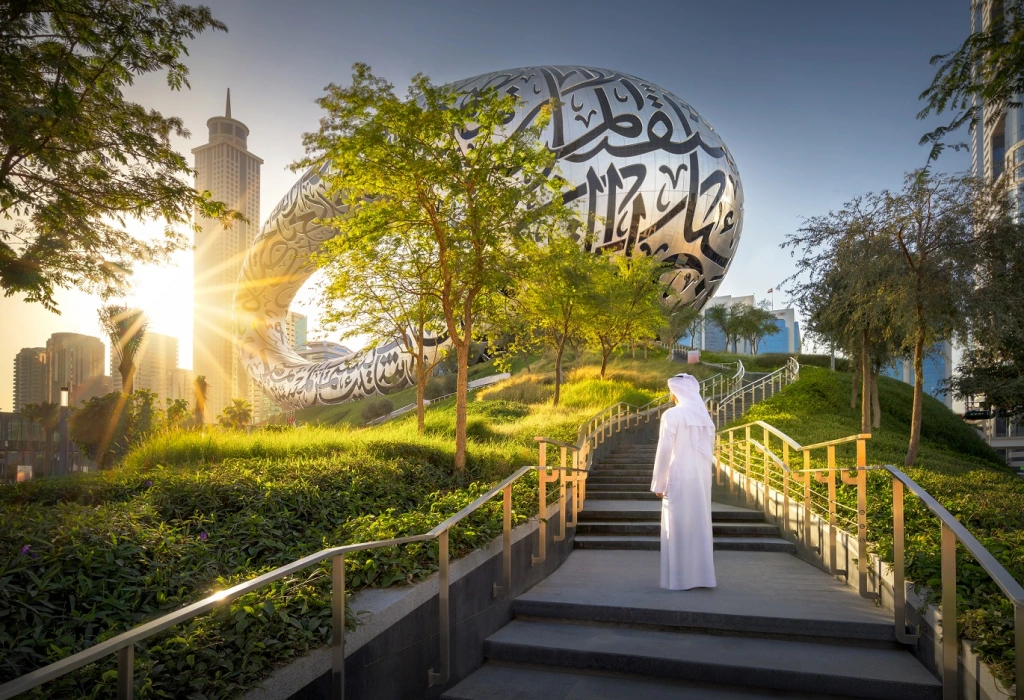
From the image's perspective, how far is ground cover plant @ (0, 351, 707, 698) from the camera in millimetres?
3268

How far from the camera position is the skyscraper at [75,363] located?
1222 inches

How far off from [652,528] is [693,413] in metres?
2.81

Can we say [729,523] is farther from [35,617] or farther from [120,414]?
[120,414]

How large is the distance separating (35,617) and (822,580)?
599cm

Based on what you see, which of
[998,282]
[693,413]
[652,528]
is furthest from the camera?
[998,282]

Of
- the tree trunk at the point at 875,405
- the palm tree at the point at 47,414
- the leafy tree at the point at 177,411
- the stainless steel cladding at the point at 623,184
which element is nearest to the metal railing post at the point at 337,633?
the leafy tree at the point at 177,411

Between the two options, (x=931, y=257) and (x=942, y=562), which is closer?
(x=942, y=562)

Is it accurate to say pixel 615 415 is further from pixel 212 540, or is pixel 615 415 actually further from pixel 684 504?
pixel 212 540

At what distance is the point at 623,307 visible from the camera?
2409cm

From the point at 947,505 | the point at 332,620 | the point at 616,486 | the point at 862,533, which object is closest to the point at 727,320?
the point at 616,486

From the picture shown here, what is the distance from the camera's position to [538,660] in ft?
15.9

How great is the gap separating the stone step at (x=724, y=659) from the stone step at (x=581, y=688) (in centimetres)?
5

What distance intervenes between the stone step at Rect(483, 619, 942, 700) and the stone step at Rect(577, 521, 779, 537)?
11.0ft

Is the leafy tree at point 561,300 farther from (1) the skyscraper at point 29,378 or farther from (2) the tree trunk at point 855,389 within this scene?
(1) the skyscraper at point 29,378
